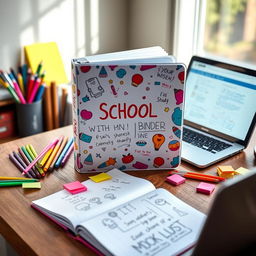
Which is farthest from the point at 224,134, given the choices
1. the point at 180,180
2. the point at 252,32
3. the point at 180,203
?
the point at 252,32

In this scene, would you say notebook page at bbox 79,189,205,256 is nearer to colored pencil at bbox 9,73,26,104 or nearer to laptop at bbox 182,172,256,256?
laptop at bbox 182,172,256,256

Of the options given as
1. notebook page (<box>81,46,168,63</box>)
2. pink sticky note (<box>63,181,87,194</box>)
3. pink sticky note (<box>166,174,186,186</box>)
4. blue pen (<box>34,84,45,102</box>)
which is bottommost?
pink sticky note (<box>166,174,186,186</box>)

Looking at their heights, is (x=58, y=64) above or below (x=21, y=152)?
above

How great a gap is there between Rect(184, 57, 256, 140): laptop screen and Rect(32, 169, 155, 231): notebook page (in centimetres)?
38

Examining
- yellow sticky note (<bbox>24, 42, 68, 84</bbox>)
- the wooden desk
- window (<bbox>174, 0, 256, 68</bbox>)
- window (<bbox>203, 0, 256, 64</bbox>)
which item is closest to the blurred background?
yellow sticky note (<bbox>24, 42, 68, 84</bbox>)

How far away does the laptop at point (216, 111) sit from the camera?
1281 millimetres

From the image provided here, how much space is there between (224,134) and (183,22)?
698 mm

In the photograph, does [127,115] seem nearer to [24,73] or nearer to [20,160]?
[20,160]

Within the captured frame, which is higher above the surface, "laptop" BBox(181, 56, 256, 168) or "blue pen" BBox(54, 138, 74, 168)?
"laptop" BBox(181, 56, 256, 168)

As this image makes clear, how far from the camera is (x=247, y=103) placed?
1.30m

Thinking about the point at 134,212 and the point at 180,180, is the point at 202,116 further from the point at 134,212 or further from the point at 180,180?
the point at 134,212

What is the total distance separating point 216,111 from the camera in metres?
1.38

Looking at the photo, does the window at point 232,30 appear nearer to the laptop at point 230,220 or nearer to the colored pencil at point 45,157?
the colored pencil at point 45,157

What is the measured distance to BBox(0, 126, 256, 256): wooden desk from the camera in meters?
0.89
